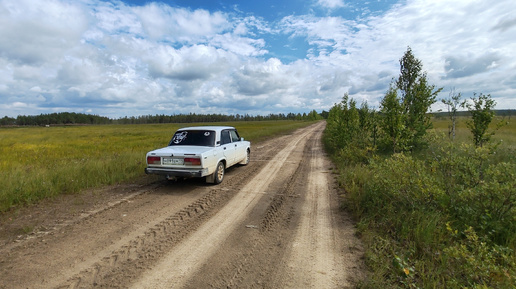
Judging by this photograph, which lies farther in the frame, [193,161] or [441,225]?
[193,161]

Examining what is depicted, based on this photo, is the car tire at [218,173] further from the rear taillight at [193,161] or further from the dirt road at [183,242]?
the rear taillight at [193,161]

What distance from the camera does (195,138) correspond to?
24.6 ft

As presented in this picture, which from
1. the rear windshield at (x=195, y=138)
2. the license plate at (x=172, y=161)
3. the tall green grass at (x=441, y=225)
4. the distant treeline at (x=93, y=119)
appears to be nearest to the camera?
the tall green grass at (x=441, y=225)

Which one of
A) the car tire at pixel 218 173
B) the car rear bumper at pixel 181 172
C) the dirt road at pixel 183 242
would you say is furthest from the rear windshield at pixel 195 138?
the dirt road at pixel 183 242

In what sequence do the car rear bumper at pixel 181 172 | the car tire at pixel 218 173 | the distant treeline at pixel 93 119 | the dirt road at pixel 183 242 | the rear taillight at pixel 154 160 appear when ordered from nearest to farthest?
the dirt road at pixel 183 242 → the car rear bumper at pixel 181 172 → the rear taillight at pixel 154 160 → the car tire at pixel 218 173 → the distant treeline at pixel 93 119

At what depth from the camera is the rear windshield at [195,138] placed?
7.34 m

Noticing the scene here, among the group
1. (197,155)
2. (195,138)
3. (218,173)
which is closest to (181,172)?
(197,155)

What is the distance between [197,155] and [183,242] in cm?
273

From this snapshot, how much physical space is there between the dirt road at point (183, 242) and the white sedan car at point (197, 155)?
600 mm

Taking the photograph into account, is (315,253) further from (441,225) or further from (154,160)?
(154,160)

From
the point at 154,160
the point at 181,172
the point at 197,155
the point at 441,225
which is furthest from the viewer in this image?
the point at 154,160

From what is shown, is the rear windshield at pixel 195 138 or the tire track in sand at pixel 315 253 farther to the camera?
the rear windshield at pixel 195 138

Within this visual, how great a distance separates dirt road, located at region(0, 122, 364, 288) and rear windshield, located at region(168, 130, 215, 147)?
159 centimetres

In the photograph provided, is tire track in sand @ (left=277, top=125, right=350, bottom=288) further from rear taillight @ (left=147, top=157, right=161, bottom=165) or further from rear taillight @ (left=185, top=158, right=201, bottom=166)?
rear taillight @ (left=147, top=157, right=161, bottom=165)
